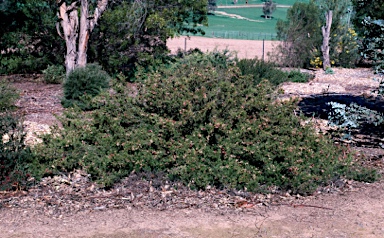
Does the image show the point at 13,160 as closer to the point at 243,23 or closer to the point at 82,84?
the point at 82,84

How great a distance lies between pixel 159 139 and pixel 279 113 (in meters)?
1.58

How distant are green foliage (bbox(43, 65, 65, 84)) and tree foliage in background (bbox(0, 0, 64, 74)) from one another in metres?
1.03

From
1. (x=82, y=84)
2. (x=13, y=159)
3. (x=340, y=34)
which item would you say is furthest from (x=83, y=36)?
(x=340, y=34)

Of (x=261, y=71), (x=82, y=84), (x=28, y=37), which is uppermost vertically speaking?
(x=28, y=37)

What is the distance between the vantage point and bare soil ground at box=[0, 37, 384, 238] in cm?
493

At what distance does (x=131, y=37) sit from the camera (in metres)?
17.5

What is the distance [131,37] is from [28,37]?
328 cm

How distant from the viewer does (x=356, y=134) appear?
366 inches

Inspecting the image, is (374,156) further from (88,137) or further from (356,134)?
(88,137)

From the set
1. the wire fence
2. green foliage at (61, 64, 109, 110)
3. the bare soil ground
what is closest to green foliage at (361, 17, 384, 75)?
the bare soil ground

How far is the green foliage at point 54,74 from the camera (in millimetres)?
15789

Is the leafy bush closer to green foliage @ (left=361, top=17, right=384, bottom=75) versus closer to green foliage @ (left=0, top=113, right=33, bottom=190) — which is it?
green foliage @ (left=0, top=113, right=33, bottom=190)

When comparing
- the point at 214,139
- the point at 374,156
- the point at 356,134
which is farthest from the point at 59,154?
the point at 356,134

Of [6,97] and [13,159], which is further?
[6,97]
